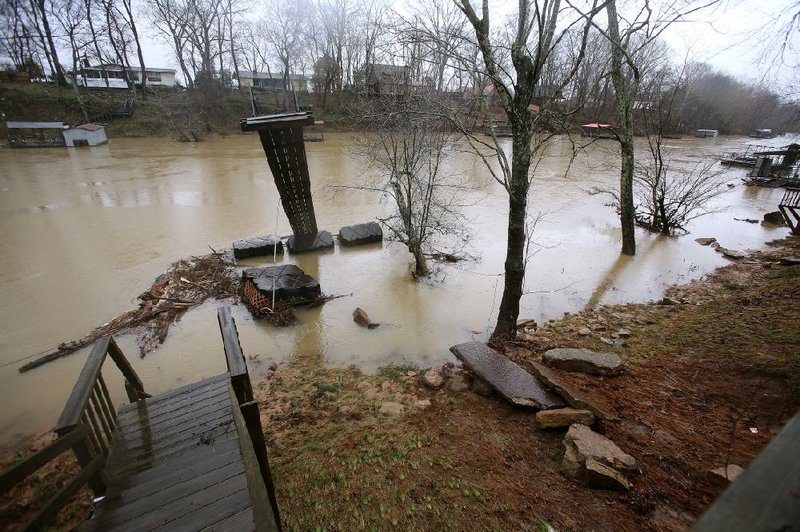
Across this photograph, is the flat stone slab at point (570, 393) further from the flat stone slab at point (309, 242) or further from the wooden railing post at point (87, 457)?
the flat stone slab at point (309, 242)

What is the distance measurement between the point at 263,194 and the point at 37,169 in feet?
45.7

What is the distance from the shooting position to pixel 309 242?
11.1 meters

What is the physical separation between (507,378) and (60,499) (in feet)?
12.6

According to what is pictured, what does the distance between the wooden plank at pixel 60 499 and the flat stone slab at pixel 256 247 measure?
7944 mm

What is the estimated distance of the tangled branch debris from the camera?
676cm

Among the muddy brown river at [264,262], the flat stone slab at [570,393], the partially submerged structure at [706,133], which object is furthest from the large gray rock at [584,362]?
the partially submerged structure at [706,133]

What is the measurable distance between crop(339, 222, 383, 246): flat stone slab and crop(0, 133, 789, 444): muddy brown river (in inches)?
11.6

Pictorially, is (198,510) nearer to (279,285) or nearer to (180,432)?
(180,432)

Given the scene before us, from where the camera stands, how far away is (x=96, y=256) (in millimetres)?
10281

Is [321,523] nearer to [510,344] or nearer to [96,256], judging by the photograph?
[510,344]

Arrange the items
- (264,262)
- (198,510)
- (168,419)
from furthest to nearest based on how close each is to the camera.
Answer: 1. (264,262)
2. (168,419)
3. (198,510)

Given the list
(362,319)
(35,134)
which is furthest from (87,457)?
(35,134)

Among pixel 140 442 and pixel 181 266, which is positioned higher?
pixel 140 442

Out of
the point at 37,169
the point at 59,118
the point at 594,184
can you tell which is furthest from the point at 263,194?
the point at 59,118
